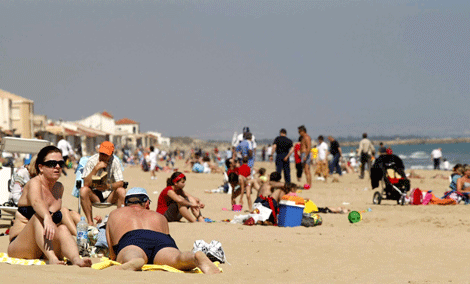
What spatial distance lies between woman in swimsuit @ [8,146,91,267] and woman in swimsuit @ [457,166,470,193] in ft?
28.4

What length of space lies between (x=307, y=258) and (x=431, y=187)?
12735mm

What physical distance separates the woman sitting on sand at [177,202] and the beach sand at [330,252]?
240 millimetres

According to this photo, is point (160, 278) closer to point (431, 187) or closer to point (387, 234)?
point (387, 234)

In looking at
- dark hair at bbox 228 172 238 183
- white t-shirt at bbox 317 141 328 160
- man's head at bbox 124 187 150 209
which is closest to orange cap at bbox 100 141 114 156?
man's head at bbox 124 187 150 209

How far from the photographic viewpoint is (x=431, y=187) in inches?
706

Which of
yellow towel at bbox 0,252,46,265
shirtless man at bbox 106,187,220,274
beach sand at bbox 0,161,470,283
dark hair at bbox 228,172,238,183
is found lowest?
beach sand at bbox 0,161,470,283

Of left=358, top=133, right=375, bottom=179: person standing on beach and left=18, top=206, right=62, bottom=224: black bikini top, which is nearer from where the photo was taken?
left=18, top=206, right=62, bottom=224: black bikini top

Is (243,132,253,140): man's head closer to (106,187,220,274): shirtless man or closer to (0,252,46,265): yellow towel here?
(106,187,220,274): shirtless man

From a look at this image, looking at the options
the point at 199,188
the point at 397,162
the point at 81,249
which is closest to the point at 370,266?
the point at 81,249

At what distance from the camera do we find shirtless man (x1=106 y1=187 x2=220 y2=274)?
482cm

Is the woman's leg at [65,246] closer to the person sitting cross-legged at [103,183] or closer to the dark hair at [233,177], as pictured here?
the person sitting cross-legged at [103,183]

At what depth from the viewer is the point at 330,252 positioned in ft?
21.6

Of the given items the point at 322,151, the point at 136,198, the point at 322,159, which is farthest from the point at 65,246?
the point at 322,151

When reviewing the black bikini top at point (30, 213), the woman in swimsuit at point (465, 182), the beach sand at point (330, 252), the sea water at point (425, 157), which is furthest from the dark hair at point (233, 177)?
the sea water at point (425, 157)
